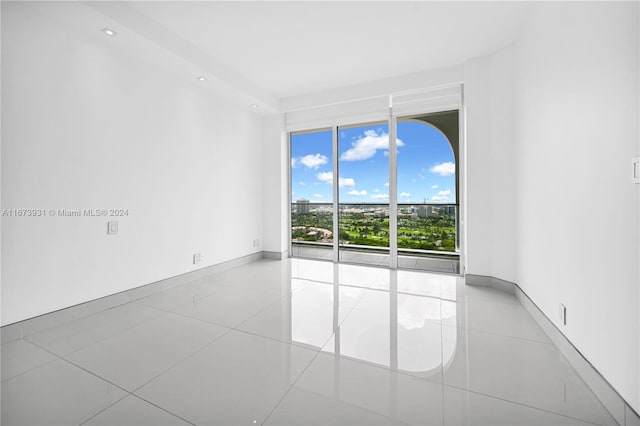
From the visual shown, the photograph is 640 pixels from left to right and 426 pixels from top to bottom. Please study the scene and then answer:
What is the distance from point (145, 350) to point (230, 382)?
78 centimetres

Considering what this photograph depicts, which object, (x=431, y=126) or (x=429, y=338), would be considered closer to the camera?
(x=429, y=338)

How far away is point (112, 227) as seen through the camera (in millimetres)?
2604

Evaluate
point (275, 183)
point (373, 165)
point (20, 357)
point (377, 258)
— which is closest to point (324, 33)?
point (373, 165)

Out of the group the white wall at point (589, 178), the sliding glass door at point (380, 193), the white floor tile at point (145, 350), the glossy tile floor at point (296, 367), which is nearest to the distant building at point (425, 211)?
the sliding glass door at point (380, 193)

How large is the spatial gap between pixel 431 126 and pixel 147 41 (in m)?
3.68

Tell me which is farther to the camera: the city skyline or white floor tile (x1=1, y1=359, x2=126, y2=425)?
the city skyline

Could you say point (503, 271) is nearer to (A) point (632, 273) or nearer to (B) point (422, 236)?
(B) point (422, 236)

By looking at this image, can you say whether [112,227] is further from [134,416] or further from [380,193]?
[380,193]

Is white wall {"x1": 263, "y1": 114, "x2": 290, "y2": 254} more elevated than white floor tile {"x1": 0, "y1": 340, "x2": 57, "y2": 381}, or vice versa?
white wall {"x1": 263, "y1": 114, "x2": 290, "y2": 254}

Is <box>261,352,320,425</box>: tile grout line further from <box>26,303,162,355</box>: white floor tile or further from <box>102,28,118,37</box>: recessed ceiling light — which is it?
<box>102,28,118,37</box>: recessed ceiling light

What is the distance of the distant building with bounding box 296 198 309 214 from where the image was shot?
4926mm

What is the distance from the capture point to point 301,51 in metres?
3.10

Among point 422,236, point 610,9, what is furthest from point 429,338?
point 422,236

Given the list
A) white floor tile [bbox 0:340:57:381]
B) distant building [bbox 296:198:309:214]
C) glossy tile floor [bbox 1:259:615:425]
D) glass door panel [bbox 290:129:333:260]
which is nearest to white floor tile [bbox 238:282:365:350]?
glossy tile floor [bbox 1:259:615:425]
